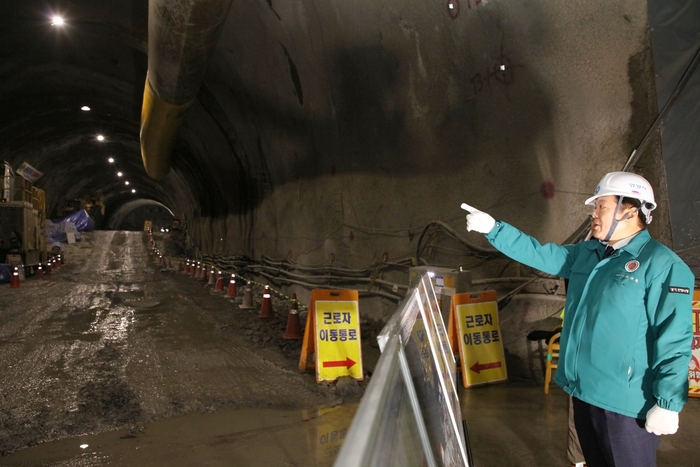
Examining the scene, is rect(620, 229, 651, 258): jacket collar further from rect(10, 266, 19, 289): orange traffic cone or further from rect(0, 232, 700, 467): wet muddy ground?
rect(10, 266, 19, 289): orange traffic cone

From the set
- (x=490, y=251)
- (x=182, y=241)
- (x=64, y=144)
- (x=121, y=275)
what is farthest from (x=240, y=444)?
(x=182, y=241)

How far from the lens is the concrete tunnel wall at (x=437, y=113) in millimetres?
5469

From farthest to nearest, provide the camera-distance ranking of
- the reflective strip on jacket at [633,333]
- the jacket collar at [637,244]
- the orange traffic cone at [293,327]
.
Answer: the orange traffic cone at [293,327]
the jacket collar at [637,244]
the reflective strip on jacket at [633,333]

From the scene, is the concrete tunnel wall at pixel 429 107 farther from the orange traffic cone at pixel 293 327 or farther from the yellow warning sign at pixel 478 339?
the orange traffic cone at pixel 293 327

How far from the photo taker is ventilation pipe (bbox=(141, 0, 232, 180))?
705cm

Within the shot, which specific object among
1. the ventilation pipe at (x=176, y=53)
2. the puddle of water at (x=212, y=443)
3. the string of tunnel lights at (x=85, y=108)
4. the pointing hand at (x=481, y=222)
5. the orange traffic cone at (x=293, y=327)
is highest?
the string of tunnel lights at (x=85, y=108)

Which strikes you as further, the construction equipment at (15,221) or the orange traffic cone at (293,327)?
the construction equipment at (15,221)

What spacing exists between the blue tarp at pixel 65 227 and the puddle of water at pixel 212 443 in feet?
80.8

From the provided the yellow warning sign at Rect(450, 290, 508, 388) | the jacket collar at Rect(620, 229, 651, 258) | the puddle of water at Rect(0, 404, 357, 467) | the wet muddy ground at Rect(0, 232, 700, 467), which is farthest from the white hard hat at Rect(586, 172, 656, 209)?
the yellow warning sign at Rect(450, 290, 508, 388)

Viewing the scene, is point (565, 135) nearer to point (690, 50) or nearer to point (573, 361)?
point (690, 50)

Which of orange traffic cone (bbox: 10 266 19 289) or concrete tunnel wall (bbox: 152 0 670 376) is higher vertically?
concrete tunnel wall (bbox: 152 0 670 376)

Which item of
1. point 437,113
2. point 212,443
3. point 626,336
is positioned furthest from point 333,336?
point 626,336

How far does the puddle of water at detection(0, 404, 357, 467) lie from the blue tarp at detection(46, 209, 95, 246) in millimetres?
24641

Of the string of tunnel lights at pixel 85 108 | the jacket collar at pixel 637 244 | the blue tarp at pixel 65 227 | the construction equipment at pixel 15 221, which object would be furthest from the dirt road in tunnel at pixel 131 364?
the blue tarp at pixel 65 227
